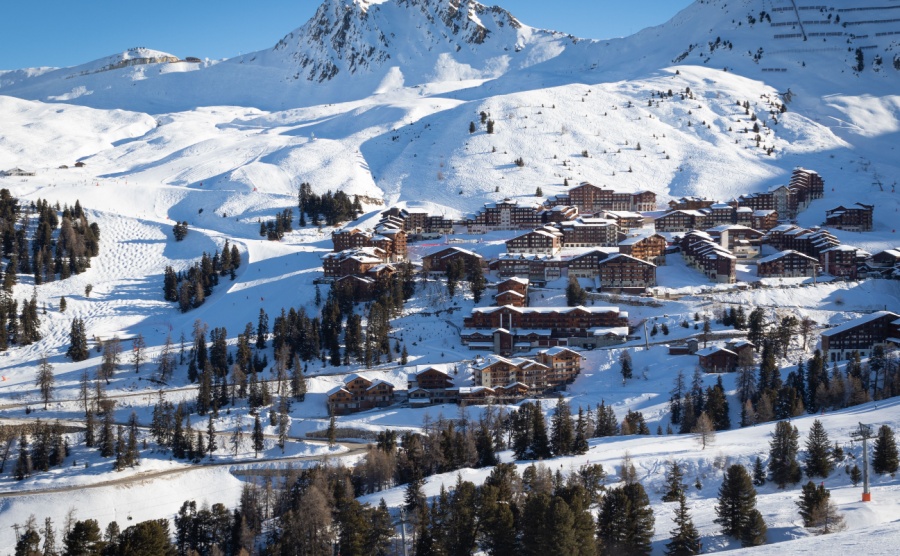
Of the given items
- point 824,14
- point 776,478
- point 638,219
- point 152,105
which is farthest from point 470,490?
point 152,105

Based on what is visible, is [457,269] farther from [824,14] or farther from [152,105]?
[152,105]

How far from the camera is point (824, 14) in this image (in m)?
175

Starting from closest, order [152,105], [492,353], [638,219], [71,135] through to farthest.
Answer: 1. [492,353]
2. [638,219]
3. [71,135]
4. [152,105]

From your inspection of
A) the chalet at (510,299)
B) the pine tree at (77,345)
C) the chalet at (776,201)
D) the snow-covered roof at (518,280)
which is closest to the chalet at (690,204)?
the chalet at (776,201)

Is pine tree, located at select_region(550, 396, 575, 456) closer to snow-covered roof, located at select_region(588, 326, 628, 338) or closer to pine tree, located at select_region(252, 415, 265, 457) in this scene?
pine tree, located at select_region(252, 415, 265, 457)

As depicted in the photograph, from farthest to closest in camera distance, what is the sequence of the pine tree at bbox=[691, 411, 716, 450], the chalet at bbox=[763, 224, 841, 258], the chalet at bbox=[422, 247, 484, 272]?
the chalet at bbox=[763, 224, 841, 258], the chalet at bbox=[422, 247, 484, 272], the pine tree at bbox=[691, 411, 716, 450]

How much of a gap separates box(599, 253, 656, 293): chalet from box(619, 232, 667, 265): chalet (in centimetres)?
424

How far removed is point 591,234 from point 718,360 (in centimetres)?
3169

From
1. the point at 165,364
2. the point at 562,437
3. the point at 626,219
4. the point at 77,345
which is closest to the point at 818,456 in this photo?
the point at 562,437

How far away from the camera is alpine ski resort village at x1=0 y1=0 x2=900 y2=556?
129 ft

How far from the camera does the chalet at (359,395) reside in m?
61.9

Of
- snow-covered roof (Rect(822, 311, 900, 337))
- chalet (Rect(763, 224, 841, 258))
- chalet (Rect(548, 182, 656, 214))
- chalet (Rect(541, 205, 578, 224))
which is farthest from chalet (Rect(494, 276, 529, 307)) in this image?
chalet (Rect(548, 182, 656, 214))

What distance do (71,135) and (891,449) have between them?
153360 mm

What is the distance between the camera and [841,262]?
8400 centimetres
